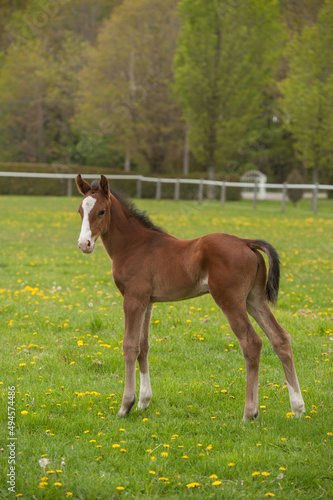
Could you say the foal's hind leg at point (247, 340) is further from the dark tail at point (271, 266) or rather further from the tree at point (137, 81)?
the tree at point (137, 81)

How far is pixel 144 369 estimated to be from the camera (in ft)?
16.1

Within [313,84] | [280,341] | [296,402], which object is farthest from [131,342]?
[313,84]

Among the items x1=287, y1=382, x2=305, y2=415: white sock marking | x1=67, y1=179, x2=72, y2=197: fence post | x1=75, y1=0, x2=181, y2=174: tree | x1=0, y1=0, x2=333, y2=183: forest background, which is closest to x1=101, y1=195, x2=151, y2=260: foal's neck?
x1=287, y1=382, x2=305, y2=415: white sock marking

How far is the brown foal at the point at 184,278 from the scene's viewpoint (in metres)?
4.42

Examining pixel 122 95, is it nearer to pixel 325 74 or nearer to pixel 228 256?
pixel 325 74

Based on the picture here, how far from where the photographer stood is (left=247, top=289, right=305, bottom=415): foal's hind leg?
15.0 feet

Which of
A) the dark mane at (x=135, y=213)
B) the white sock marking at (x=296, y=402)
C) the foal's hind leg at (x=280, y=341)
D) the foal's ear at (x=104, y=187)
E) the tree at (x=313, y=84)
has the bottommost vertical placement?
the white sock marking at (x=296, y=402)

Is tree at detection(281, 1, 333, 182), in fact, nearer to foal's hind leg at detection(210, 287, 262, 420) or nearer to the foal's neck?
the foal's neck

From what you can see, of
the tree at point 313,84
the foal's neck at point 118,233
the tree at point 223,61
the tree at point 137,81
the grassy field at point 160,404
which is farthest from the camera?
the tree at point 137,81

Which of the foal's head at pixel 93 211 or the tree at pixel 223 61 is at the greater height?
the tree at pixel 223 61

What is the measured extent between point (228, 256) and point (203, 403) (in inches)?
56.7

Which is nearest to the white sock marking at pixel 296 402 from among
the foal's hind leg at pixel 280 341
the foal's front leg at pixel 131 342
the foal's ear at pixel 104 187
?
the foal's hind leg at pixel 280 341

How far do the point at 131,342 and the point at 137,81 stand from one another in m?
34.4

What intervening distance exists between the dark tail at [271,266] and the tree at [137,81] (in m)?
32.6
